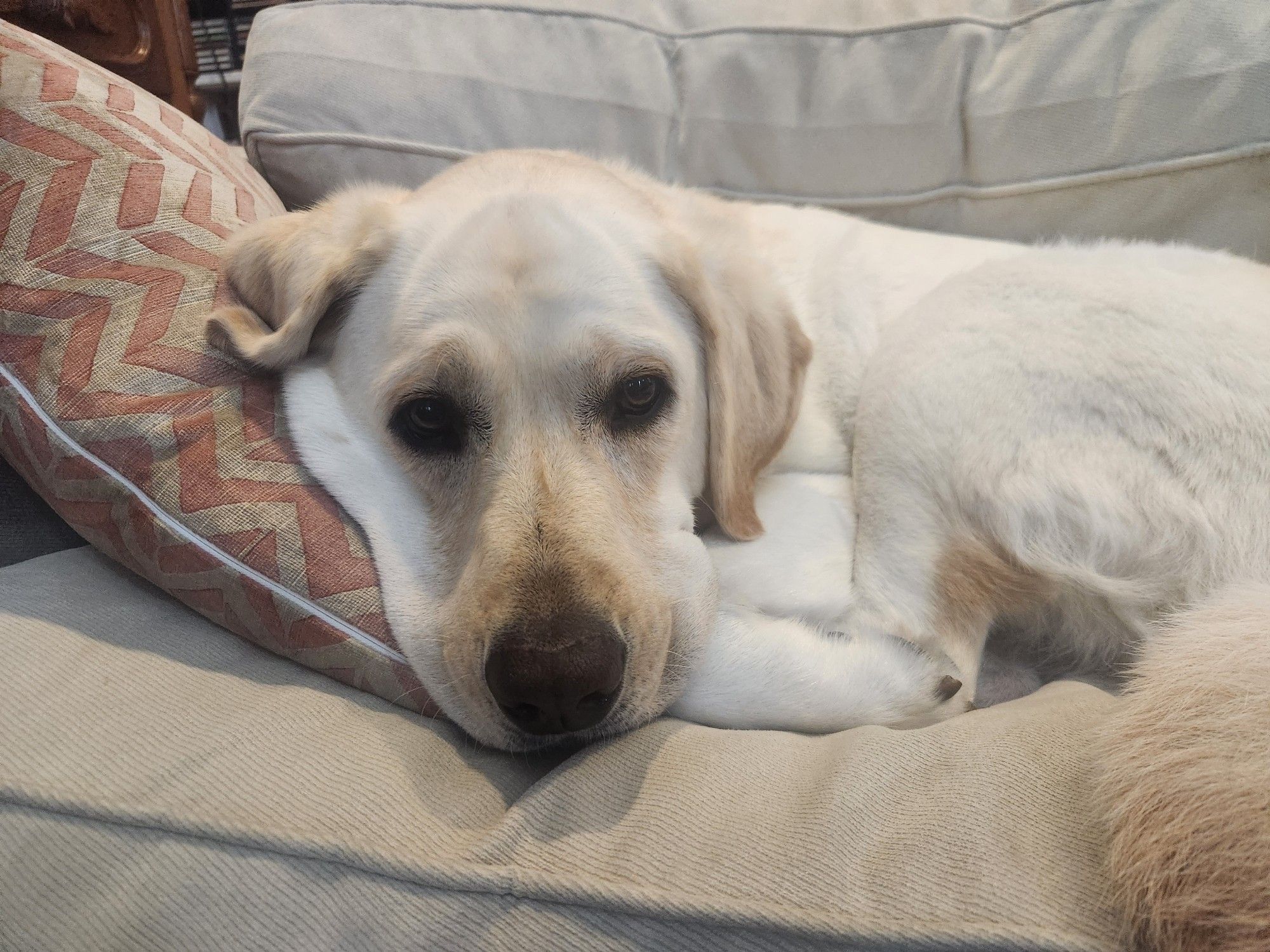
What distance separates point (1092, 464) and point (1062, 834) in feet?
2.45

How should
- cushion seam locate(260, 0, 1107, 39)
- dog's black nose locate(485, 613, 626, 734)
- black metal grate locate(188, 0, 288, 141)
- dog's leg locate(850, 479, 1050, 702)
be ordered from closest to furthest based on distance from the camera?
1. dog's black nose locate(485, 613, 626, 734)
2. dog's leg locate(850, 479, 1050, 702)
3. cushion seam locate(260, 0, 1107, 39)
4. black metal grate locate(188, 0, 288, 141)

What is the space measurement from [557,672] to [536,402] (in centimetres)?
45

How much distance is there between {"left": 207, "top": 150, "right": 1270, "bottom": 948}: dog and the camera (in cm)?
118

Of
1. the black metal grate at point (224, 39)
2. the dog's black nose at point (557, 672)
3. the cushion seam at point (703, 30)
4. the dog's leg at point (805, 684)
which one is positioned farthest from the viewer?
the black metal grate at point (224, 39)

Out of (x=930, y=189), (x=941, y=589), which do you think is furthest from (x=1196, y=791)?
(x=930, y=189)

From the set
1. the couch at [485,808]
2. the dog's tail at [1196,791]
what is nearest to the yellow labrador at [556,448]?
the couch at [485,808]

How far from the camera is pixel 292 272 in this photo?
1.43 m

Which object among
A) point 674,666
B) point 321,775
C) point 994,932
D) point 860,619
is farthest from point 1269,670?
point 321,775

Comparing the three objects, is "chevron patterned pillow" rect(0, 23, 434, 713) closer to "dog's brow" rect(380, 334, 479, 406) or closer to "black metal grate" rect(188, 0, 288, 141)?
"dog's brow" rect(380, 334, 479, 406)

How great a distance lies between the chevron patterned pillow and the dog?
0.22 feet

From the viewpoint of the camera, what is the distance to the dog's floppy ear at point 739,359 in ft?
4.98

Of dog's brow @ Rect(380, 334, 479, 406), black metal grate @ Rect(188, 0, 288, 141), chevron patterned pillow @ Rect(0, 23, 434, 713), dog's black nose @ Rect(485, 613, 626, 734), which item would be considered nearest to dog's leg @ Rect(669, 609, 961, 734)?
dog's black nose @ Rect(485, 613, 626, 734)

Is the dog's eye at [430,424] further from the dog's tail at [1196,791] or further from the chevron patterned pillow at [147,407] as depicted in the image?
the dog's tail at [1196,791]

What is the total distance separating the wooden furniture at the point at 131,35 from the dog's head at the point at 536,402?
2.77 meters
